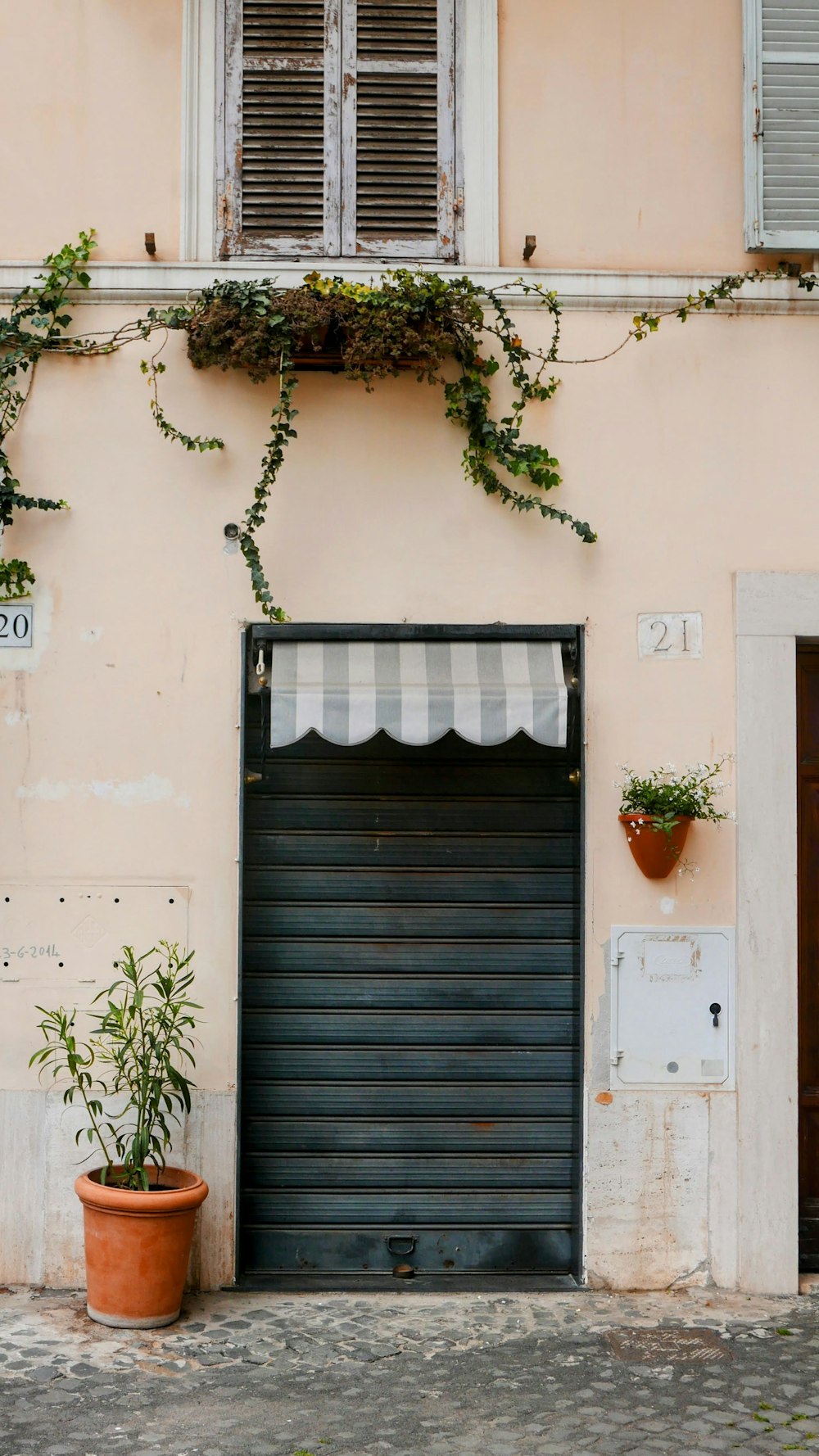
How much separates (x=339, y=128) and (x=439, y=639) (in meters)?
2.44

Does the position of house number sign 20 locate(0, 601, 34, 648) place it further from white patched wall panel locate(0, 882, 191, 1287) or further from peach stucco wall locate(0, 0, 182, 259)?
peach stucco wall locate(0, 0, 182, 259)

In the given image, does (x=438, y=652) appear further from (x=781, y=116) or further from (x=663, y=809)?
(x=781, y=116)

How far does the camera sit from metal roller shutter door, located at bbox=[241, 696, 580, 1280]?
6.04 meters

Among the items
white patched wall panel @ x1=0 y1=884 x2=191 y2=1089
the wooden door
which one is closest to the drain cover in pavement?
the wooden door

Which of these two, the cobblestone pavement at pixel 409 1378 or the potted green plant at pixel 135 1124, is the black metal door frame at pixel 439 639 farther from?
the potted green plant at pixel 135 1124

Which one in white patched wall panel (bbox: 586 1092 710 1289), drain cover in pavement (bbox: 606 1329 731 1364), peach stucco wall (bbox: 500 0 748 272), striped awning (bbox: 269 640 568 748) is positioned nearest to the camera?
drain cover in pavement (bbox: 606 1329 731 1364)

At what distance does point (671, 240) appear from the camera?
20.2 ft

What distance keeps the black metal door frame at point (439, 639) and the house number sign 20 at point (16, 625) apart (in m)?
0.95

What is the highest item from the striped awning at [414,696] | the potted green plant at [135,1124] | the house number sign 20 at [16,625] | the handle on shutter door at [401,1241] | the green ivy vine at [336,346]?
the green ivy vine at [336,346]

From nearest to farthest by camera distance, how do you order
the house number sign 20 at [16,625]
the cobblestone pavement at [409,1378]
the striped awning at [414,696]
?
the cobblestone pavement at [409,1378], the striped awning at [414,696], the house number sign 20 at [16,625]

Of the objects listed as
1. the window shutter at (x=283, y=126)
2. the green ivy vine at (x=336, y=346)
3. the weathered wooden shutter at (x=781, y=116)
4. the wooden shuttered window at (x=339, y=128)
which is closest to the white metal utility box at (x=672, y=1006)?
the green ivy vine at (x=336, y=346)

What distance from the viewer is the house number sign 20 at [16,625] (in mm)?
6023

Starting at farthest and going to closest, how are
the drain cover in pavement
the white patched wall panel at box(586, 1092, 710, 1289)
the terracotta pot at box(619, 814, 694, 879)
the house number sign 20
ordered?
the house number sign 20 → the white patched wall panel at box(586, 1092, 710, 1289) → the terracotta pot at box(619, 814, 694, 879) → the drain cover in pavement

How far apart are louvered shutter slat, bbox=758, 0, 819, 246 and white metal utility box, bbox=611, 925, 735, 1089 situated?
334cm
